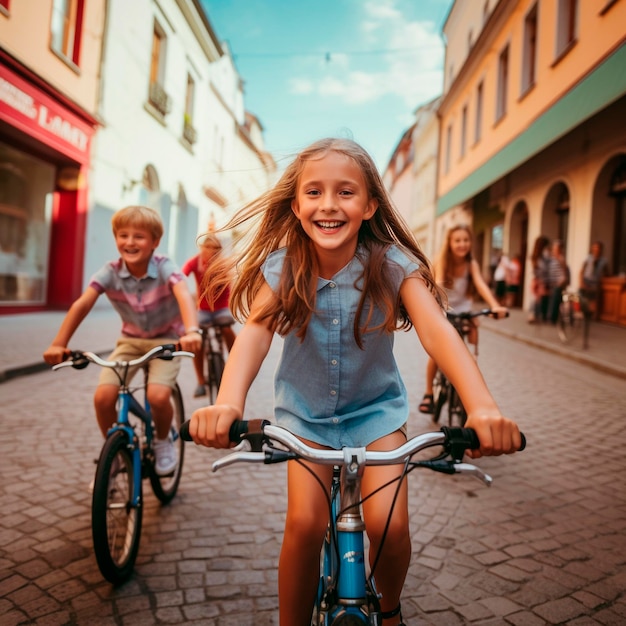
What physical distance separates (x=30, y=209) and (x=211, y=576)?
11.8 meters

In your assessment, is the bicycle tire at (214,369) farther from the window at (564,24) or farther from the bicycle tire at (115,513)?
the window at (564,24)

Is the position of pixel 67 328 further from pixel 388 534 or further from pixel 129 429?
pixel 388 534

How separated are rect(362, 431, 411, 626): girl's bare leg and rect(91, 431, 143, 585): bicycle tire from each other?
1.27 meters

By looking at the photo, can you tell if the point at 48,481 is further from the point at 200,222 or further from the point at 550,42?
the point at 200,222

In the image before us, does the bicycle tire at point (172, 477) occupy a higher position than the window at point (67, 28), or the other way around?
the window at point (67, 28)

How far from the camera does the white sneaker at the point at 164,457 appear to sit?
3314 mm

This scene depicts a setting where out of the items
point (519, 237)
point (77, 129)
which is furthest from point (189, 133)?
point (519, 237)

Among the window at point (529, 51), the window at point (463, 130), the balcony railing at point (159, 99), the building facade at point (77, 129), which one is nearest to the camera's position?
the building facade at point (77, 129)

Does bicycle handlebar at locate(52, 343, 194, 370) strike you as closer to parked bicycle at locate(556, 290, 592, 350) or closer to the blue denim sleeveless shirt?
the blue denim sleeveless shirt

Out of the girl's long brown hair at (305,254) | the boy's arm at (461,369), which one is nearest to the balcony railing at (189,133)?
the girl's long brown hair at (305,254)

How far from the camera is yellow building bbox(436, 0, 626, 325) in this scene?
1120cm

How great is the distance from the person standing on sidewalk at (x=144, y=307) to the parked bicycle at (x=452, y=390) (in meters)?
2.38

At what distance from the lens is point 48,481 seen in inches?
143

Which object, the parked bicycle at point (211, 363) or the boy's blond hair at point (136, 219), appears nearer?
the boy's blond hair at point (136, 219)
